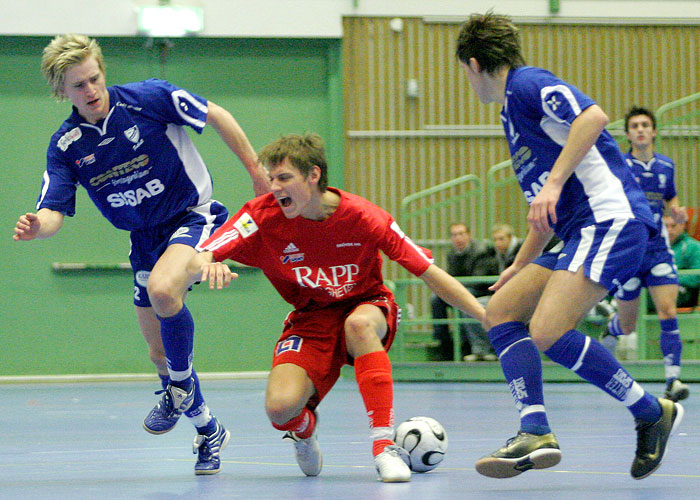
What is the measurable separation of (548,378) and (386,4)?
16.1ft

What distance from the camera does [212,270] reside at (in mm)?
3408

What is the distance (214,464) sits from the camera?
4008mm

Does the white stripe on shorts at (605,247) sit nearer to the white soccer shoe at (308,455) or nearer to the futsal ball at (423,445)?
the futsal ball at (423,445)

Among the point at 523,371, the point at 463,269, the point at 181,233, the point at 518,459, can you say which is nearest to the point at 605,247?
the point at 523,371

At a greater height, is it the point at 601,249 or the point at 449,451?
the point at 601,249

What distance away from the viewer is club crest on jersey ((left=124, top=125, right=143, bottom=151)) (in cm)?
431

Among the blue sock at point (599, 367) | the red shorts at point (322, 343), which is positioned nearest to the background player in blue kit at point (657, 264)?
the red shorts at point (322, 343)

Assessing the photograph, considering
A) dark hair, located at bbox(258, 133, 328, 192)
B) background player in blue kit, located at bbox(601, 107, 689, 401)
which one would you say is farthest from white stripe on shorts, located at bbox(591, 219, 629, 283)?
background player in blue kit, located at bbox(601, 107, 689, 401)

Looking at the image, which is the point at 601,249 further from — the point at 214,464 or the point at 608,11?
the point at 608,11

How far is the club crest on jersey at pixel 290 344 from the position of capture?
395cm

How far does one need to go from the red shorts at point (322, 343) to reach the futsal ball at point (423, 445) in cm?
35

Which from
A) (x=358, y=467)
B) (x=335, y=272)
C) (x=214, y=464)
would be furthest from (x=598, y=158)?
(x=214, y=464)

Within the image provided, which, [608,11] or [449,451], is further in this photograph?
[608,11]

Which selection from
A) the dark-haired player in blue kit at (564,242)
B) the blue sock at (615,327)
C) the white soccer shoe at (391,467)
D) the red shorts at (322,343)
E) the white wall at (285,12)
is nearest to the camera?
the dark-haired player in blue kit at (564,242)
